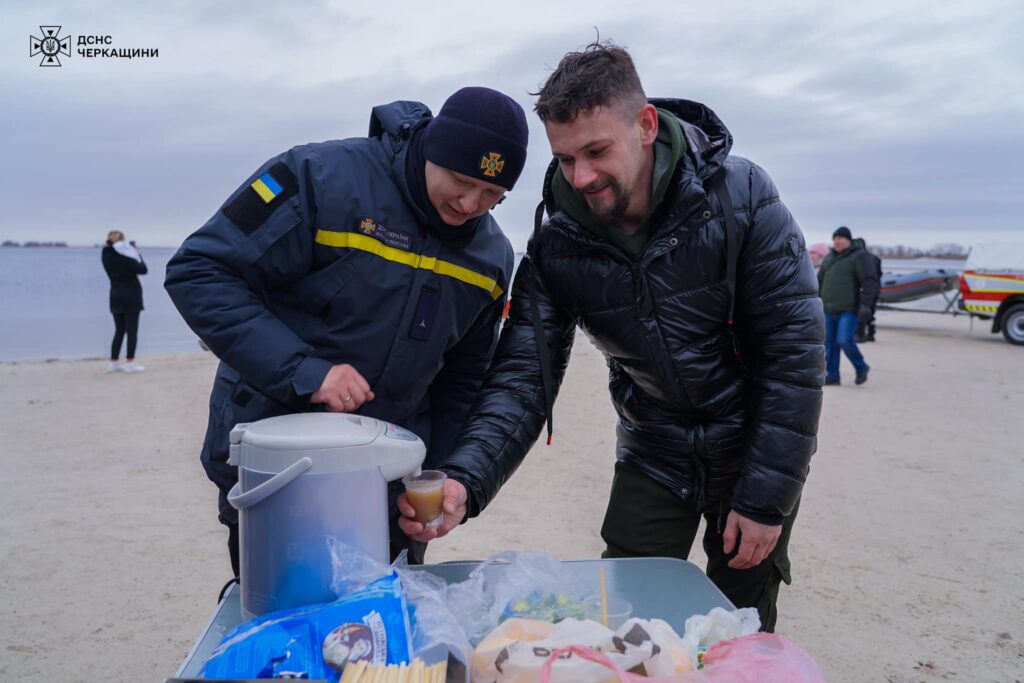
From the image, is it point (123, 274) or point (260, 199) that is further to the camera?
point (123, 274)

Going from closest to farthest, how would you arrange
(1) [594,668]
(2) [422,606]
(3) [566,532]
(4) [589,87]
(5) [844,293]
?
(1) [594,668] → (2) [422,606] → (4) [589,87] → (3) [566,532] → (5) [844,293]

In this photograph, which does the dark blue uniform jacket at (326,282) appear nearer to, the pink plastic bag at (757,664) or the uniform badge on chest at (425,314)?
the uniform badge on chest at (425,314)

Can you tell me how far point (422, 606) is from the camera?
1.36 meters

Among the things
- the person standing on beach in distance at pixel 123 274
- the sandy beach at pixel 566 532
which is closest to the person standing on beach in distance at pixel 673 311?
the sandy beach at pixel 566 532

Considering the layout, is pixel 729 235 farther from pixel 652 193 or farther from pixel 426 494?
pixel 426 494

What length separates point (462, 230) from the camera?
2.14 metres

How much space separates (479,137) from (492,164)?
3.1 inches

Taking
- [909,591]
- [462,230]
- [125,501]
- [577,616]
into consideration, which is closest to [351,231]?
[462,230]

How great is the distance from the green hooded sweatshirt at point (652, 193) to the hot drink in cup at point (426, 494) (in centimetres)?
80

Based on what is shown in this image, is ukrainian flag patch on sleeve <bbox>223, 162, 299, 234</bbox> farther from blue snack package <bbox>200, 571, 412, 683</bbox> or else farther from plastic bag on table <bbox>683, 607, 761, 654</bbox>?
plastic bag on table <bbox>683, 607, 761, 654</bbox>

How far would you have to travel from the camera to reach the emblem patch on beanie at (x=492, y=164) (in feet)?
6.73

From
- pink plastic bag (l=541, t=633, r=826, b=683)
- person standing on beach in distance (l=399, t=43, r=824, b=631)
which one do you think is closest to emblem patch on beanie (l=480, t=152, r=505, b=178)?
person standing on beach in distance (l=399, t=43, r=824, b=631)

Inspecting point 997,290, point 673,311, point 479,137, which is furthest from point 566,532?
point 997,290

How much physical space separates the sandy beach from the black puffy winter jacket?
1.57 metres
